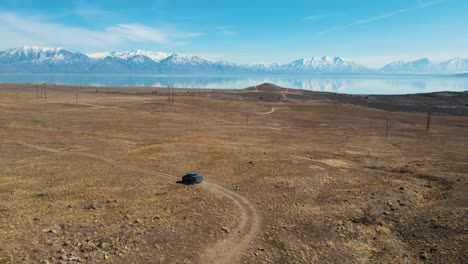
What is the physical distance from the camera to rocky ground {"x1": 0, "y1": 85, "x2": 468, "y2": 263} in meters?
17.1

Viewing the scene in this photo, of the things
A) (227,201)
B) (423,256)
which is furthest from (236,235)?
(423,256)

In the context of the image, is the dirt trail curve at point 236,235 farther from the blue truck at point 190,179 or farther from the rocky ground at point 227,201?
the blue truck at point 190,179

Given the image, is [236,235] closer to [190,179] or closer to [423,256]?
[190,179]

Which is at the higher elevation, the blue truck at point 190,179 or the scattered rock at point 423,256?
the blue truck at point 190,179

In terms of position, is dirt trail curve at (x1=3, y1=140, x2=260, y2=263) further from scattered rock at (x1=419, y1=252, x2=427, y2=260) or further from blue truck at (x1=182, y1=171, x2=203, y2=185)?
scattered rock at (x1=419, y1=252, x2=427, y2=260)

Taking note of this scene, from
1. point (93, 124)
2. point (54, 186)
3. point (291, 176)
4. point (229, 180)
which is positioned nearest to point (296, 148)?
point (291, 176)

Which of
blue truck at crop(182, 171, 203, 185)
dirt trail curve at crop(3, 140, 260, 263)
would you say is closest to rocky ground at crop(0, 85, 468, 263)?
dirt trail curve at crop(3, 140, 260, 263)

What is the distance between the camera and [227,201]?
2389cm

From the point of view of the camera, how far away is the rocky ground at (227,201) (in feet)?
56.2

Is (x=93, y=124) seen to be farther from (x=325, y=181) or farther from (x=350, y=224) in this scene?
(x=350, y=224)

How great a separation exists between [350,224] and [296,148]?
24.0m

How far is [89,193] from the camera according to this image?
24312 mm

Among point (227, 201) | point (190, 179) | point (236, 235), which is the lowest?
point (236, 235)

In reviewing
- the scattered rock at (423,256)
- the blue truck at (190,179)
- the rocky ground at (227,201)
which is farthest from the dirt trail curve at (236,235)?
the scattered rock at (423,256)
